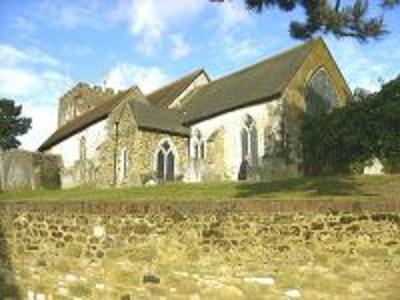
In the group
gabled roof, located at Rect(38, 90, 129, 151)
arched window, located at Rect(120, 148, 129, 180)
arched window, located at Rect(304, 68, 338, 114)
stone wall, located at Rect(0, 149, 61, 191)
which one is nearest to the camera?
stone wall, located at Rect(0, 149, 61, 191)

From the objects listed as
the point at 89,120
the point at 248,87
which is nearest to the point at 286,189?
the point at 248,87

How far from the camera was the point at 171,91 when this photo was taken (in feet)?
134

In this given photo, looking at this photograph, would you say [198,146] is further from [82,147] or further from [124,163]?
[82,147]

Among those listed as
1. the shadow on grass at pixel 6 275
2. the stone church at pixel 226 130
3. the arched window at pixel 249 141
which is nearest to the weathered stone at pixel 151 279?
the shadow on grass at pixel 6 275

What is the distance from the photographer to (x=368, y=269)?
28.7 feet

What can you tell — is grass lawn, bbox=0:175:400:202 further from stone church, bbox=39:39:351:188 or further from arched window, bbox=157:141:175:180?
arched window, bbox=157:141:175:180

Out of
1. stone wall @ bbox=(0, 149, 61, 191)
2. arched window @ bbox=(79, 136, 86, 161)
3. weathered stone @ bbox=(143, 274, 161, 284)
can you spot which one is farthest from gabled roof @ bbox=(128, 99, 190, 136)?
weathered stone @ bbox=(143, 274, 161, 284)

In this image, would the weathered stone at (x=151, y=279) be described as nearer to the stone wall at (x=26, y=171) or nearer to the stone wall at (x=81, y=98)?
the stone wall at (x=26, y=171)

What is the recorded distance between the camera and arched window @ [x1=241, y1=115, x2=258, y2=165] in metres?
30.7

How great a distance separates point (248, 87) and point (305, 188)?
48.0ft

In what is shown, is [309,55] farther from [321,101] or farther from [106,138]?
[106,138]

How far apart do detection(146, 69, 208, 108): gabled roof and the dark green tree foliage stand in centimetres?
1309

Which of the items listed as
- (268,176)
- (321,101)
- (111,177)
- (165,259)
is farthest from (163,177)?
(165,259)

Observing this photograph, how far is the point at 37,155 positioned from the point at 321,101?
53.3ft
